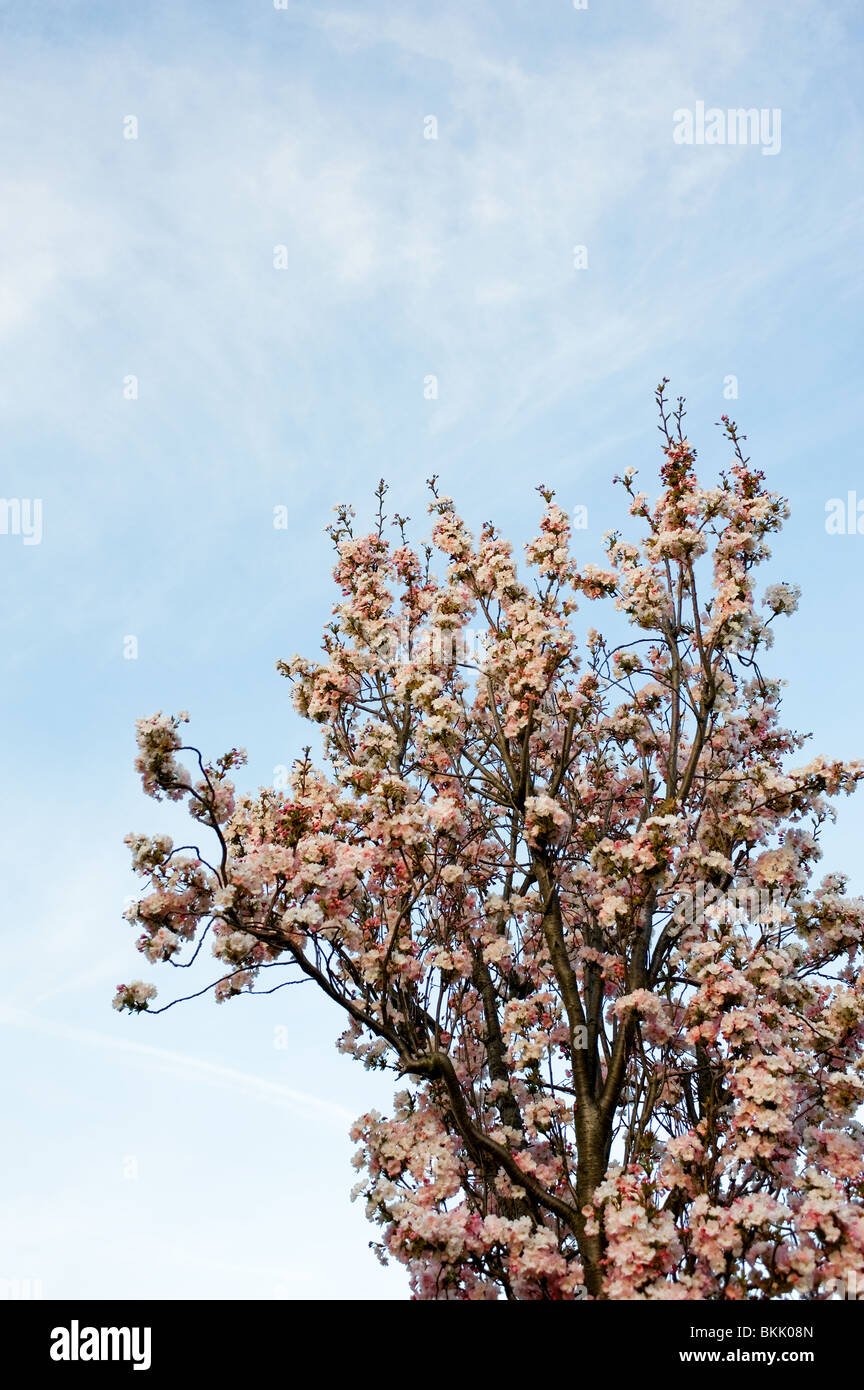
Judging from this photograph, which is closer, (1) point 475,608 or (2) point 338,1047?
(2) point 338,1047

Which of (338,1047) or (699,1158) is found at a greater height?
(338,1047)

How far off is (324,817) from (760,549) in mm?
5241

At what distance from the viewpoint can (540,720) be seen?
1041 centimetres

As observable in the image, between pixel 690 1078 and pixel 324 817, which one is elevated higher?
pixel 324 817

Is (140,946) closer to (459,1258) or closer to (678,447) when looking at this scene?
(459,1258)

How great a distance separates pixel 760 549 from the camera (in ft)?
36.1
